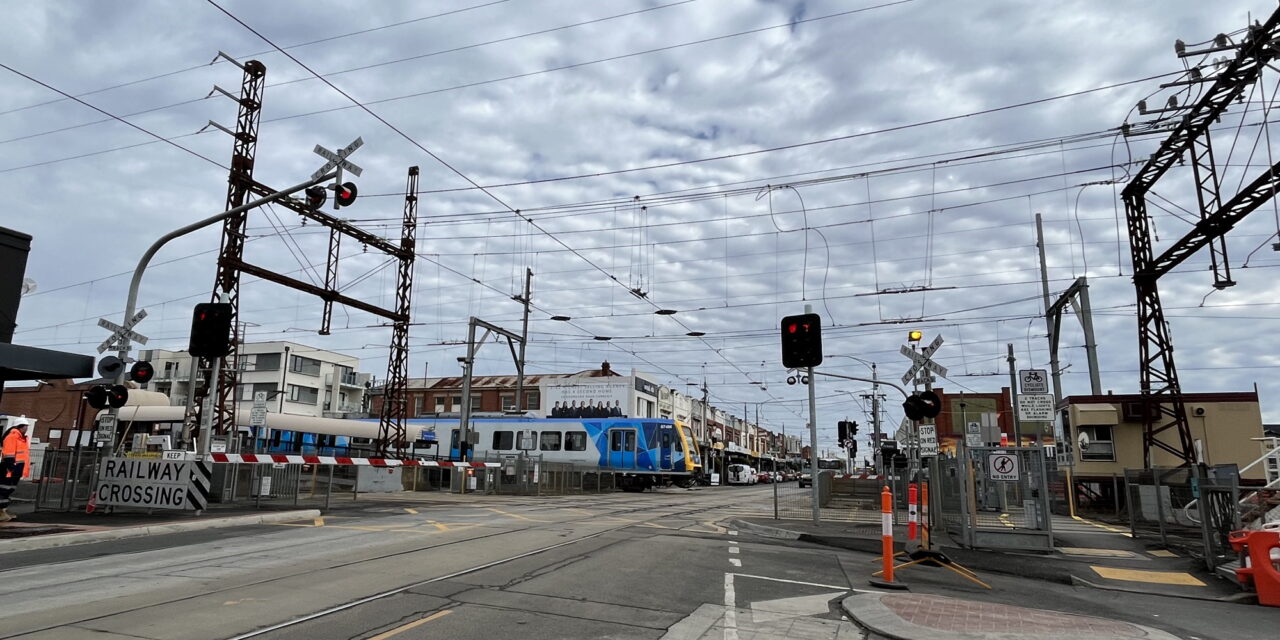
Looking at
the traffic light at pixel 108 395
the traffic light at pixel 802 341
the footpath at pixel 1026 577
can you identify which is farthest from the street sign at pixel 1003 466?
the traffic light at pixel 108 395

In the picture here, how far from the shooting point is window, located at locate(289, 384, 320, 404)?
222 feet

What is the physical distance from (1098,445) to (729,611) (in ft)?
79.4

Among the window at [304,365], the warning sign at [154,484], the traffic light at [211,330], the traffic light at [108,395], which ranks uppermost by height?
the window at [304,365]

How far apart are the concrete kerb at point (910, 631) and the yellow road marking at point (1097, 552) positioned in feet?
21.2

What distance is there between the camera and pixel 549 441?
3834cm

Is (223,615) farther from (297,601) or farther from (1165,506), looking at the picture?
(1165,506)

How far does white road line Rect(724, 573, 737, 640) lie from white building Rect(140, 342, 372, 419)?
61043 mm

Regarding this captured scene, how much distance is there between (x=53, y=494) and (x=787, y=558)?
57.2 feet

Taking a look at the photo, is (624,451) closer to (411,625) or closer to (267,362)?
(411,625)

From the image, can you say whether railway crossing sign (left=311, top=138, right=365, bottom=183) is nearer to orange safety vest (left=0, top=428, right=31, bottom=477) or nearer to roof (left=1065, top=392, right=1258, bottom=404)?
orange safety vest (left=0, top=428, right=31, bottom=477)

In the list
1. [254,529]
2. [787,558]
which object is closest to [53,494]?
[254,529]

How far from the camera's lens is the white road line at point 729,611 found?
21.1 ft

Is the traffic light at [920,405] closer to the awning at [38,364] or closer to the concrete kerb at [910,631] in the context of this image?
the concrete kerb at [910,631]

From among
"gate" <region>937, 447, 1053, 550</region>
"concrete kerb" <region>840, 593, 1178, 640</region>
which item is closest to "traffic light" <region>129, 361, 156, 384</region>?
"concrete kerb" <region>840, 593, 1178, 640</region>
